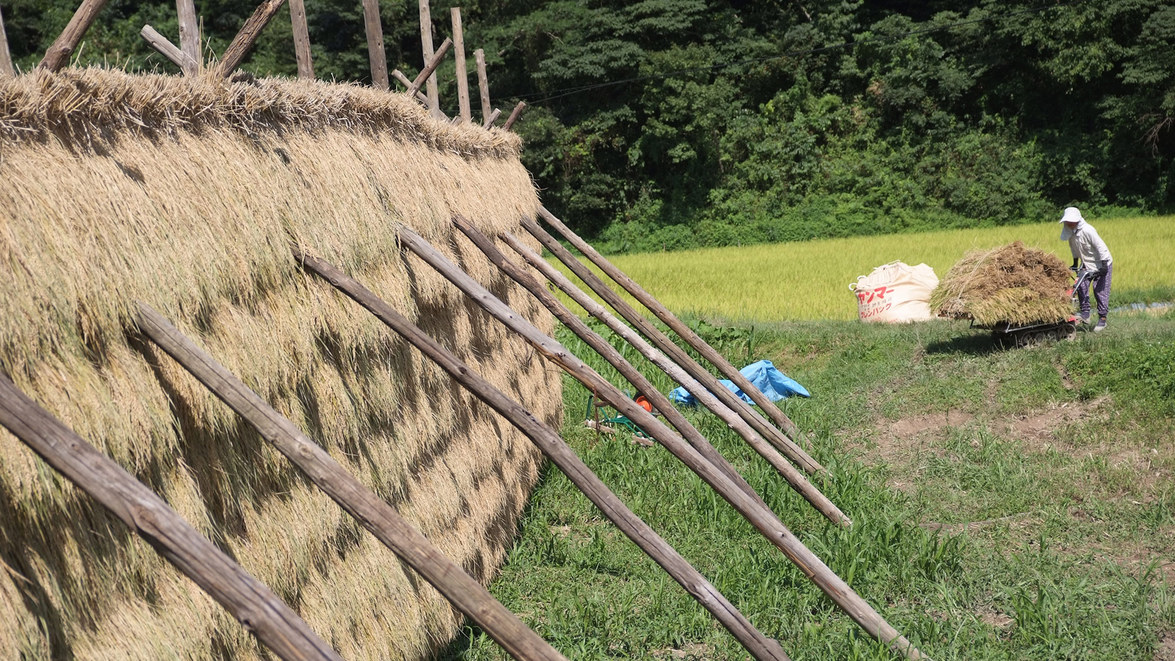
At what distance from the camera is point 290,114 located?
3961mm

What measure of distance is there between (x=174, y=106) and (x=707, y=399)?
392 centimetres

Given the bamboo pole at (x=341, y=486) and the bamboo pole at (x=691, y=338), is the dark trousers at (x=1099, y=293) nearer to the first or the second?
the bamboo pole at (x=691, y=338)

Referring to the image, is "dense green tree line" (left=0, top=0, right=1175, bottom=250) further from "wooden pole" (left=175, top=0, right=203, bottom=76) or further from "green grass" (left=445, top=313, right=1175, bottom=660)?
"wooden pole" (left=175, top=0, right=203, bottom=76)

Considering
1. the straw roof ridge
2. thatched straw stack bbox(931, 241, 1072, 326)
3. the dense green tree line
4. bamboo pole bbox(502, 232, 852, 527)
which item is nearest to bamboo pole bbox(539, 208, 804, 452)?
bamboo pole bbox(502, 232, 852, 527)

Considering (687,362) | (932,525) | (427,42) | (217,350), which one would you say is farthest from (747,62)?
(217,350)

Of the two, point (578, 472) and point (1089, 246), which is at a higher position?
point (578, 472)

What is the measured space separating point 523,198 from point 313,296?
4406 millimetres

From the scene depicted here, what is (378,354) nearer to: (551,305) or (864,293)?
(551,305)

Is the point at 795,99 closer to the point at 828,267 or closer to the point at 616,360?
the point at 828,267

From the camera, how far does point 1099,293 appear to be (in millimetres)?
9852

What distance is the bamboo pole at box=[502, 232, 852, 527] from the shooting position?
5914mm

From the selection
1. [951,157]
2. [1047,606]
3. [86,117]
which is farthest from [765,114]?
[86,117]

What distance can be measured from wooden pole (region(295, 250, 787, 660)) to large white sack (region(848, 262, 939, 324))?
8927 millimetres

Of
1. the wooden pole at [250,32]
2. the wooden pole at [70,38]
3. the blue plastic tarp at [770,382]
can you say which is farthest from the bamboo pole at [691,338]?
the wooden pole at [70,38]
